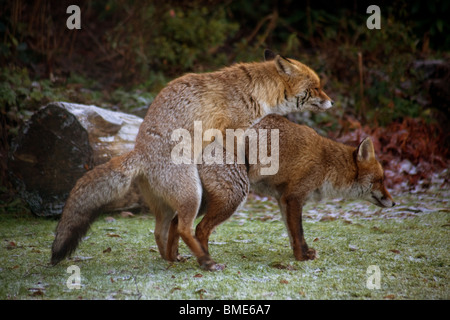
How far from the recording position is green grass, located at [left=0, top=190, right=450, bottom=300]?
4.31 metres

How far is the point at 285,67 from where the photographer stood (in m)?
5.96

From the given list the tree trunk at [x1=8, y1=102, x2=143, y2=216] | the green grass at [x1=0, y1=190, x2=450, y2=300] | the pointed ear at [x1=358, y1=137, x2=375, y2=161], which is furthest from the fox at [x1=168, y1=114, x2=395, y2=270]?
the tree trunk at [x1=8, y1=102, x2=143, y2=216]

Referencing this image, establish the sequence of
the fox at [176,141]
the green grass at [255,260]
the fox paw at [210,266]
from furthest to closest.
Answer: the fox paw at [210,266]
the fox at [176,141]
the green grass at [255,260]

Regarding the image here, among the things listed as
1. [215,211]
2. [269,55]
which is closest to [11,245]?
[215,211]

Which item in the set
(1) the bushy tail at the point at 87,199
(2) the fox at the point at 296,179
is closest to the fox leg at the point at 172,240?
(2) the fox at the point at 296,179

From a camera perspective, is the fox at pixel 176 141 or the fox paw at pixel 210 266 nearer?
the fox at pixel 176 141

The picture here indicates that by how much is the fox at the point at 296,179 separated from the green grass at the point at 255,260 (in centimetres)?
44

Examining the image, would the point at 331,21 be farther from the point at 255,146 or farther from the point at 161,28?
the point at 255,146

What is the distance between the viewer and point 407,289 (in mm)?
4422

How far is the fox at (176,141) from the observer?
4.79 metres

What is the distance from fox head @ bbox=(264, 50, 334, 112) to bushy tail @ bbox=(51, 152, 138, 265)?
7.30 feet

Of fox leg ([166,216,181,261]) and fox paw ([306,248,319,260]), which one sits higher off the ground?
fox leg ([166,216,181,261])

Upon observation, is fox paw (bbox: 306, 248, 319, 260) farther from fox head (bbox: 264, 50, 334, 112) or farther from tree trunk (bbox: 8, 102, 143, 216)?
tree trunk (bbox: 8, 102, 143, 216)

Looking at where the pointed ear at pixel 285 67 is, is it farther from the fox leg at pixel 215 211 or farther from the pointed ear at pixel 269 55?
the fox leg at pixel 215 211
